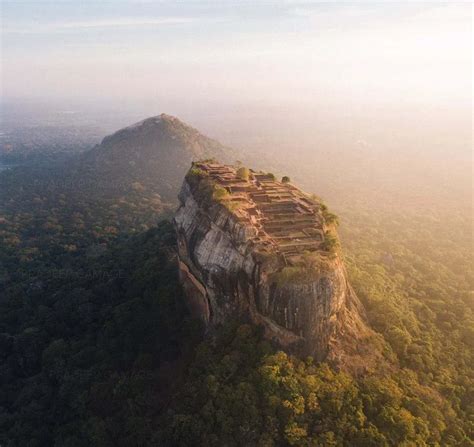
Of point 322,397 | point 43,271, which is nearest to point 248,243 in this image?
point 322,397

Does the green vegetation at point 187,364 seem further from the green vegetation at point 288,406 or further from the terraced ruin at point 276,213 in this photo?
the terraced ruin at point 276,213

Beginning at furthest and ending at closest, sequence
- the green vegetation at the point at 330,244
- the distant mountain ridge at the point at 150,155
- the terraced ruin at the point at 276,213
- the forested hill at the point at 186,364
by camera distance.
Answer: the distant mountain ridge at the point at 150,155
the green vegetation at the point at 330,244
the terraced ruin at the point at 276,213
the forested hill at the point at 186,364

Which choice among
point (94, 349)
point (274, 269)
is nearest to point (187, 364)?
point (94, 349)

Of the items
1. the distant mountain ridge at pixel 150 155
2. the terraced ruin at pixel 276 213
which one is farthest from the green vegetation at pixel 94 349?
the distant mountain ridge at pixel 150 155

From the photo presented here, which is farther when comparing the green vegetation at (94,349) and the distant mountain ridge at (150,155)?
the distant mountain ridge at (150,155)

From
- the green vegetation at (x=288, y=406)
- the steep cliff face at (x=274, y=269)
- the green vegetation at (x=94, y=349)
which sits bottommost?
the green vegetation at (x=94, y=349)

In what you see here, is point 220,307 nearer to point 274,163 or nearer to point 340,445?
point 340,445

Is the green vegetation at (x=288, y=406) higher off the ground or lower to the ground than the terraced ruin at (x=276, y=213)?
lower
